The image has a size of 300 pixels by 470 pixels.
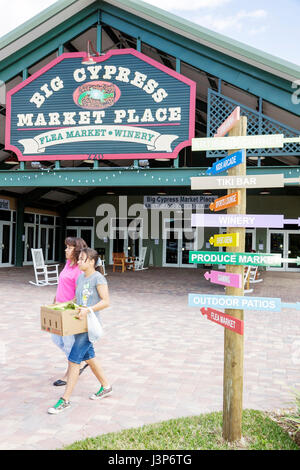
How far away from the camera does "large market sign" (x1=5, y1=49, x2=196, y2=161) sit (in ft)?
32.7

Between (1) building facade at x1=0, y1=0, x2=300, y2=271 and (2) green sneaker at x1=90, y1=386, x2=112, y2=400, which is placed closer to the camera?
(2) green sneaker at x1=90, y1=386, x2=112, y2=400

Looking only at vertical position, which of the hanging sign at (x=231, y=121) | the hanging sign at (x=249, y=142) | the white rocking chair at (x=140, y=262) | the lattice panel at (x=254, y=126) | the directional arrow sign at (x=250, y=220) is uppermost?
the lattice panel at (x=254, y=126)

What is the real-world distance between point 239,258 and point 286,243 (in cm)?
1840

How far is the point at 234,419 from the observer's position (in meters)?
2.89

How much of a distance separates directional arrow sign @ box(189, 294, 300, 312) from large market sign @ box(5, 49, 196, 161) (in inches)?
289

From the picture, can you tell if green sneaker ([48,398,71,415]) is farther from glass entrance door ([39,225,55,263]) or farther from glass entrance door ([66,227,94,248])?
glass entrance door ([66,227,94,248])

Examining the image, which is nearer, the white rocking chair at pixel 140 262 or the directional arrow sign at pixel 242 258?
the directional arrow sign at pixel 242 258

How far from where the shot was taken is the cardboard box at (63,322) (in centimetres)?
329

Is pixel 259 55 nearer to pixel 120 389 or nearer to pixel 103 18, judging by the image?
pixel 103 18

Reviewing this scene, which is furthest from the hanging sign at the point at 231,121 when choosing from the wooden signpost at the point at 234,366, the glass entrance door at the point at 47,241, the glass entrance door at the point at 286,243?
the glass entrance door at the point at 47,241

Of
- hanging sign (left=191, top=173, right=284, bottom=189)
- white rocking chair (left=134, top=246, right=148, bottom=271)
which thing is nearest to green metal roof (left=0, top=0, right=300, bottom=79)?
hanging sign (left=191, top=173, right=284, bottom=189)

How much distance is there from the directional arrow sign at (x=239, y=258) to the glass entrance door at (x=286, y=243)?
1821cm

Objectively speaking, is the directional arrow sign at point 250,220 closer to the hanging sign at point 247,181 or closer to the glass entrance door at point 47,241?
the hanging sign at point 247,181
